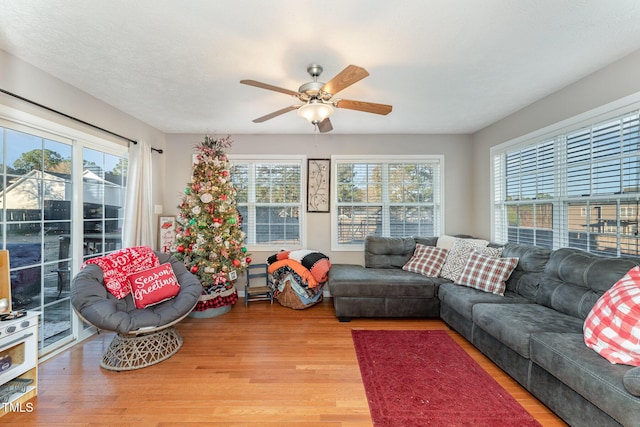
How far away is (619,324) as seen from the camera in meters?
1.59

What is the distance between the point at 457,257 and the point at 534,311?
3.70 feet

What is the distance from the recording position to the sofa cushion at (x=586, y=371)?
1.33 meters

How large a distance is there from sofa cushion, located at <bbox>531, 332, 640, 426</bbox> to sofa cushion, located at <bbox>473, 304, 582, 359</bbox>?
0.09m

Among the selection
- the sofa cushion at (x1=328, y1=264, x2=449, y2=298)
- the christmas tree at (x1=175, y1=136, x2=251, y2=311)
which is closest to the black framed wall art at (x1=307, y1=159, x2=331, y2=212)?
the christmas tree at (x1=175, y1=136, x2=251, y2=311)

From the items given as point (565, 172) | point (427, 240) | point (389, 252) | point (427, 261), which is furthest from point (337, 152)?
point (565, 172)

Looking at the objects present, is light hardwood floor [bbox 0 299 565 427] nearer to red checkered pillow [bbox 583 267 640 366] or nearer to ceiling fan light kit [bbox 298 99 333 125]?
red checkered pillow [bbox 583 267 640 366]

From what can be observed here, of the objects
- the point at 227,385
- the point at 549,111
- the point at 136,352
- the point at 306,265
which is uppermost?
the point at 549,111

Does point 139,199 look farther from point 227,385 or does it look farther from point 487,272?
point 487,272

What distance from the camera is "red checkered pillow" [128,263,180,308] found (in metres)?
2.52

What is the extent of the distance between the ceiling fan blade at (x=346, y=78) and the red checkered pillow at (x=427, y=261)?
8.39ft

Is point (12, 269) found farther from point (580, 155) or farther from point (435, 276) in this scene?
point (580, 155)

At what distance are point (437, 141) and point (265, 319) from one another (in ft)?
12.0

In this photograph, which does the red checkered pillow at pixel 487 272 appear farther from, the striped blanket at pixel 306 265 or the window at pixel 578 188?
the striped blanket at pixel 306 265

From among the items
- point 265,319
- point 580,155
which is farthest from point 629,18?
point 265,319
